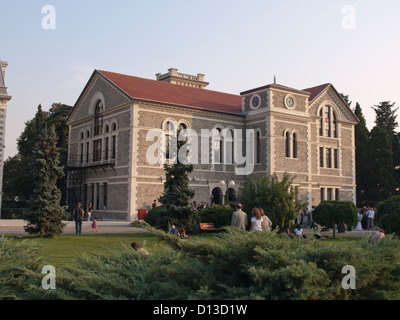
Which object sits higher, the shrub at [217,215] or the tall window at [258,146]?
the tall window at [258,146]

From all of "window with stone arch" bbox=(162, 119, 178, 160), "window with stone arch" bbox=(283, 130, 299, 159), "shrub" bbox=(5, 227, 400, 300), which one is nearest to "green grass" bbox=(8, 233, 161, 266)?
"shrub" bbox=(5, 227, 400, 300)

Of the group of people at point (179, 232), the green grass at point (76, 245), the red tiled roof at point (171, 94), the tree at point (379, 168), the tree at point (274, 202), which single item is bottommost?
the green grass at point (76, 245)

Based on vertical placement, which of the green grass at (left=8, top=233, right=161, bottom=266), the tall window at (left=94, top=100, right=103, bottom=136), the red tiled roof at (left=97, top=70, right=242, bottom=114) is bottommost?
the green grass at (left=8, top=233, right=161, bottom=266)

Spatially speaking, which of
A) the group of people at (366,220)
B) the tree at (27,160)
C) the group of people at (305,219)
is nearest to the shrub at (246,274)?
the group of people at (366,220)

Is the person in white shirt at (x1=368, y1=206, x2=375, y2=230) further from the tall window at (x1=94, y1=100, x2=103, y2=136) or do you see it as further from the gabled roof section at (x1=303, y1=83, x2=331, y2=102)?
the tall window at (x1=94, y1=100, x2=103, y2=136)

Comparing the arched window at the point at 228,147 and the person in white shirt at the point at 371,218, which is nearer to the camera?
the person in white shirt at the point at 371,218

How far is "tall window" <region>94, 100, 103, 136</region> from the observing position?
3766 centimetres

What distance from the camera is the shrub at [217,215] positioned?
23.8m

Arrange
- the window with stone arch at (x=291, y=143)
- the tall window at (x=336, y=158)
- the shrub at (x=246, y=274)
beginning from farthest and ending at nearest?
the tall window at (x=336, y=158), the window with stone arch at (x=291, y=143), the shrub at (x=246, y=274)

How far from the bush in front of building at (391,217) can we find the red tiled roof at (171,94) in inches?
800

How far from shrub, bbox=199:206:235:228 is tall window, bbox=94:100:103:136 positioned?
1649 centimetres

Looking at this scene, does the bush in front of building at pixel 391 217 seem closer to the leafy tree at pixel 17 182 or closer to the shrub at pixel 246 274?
the shrub at pixel 246 274

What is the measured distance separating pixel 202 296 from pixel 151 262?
64.9 inches
